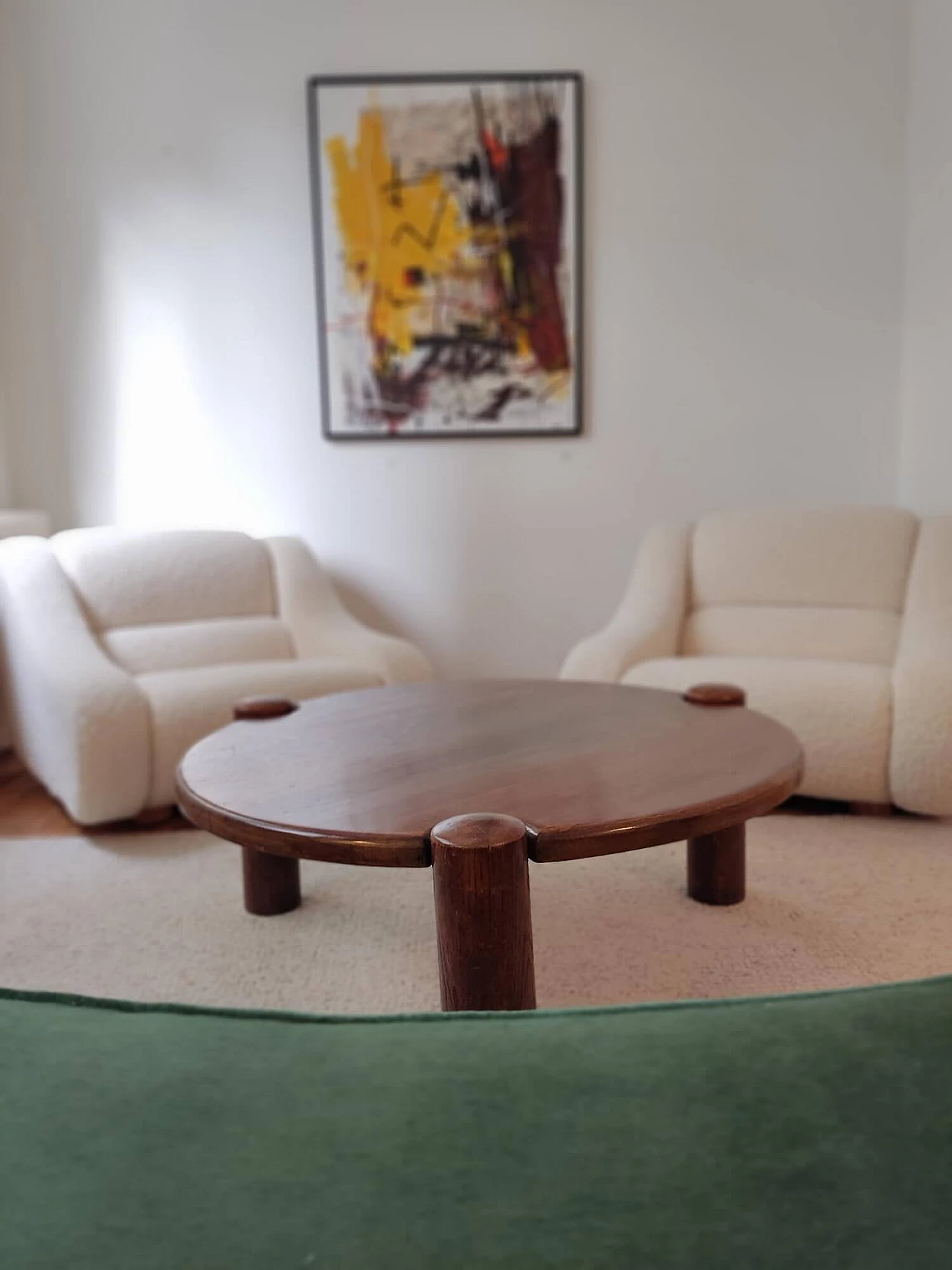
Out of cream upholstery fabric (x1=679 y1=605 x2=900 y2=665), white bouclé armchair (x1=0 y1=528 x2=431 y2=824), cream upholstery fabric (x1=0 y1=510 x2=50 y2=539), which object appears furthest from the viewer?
cream upholstery fabric (x1=0 y1=510 x2=50 y2=539)

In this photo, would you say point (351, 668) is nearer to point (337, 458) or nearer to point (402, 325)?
point (337, 458)

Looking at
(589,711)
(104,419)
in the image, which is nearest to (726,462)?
(589,711)

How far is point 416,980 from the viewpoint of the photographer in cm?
181

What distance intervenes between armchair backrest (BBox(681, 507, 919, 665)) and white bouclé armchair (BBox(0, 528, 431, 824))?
972 millimetres

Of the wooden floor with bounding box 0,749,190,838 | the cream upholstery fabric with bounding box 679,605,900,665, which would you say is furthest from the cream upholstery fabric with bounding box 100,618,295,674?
the cream upholstery fabric with bounding box 679,605,900,665

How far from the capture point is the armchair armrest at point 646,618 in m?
2.90

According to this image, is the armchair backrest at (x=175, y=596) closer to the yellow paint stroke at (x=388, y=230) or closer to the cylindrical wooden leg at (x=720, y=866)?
the yellow paint stroke at (x=388, y=230)

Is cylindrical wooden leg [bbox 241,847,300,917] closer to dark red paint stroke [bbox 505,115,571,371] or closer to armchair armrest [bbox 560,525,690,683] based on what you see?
armchair armrest [bbox 560,525,690,683]

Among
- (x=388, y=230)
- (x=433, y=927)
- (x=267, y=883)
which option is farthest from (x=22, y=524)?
(x=433, y=927)

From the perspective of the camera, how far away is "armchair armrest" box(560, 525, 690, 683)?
2.90m

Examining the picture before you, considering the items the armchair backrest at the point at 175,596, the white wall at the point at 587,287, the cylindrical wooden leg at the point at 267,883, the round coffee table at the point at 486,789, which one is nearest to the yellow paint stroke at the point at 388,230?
the white wall at the point at 587,287

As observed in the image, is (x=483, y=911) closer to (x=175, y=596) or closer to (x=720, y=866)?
(x=720, y=866)

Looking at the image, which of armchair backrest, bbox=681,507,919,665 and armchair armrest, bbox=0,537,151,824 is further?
armchair backrest, bbox=681,507,919,665

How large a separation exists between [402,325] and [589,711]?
205 centimetres
